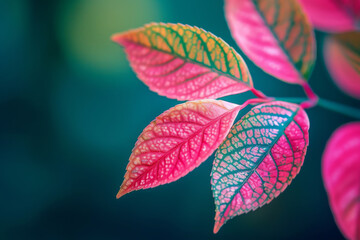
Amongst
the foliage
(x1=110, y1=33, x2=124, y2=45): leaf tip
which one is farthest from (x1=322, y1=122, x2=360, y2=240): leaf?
(x1=110, y1=33, x2=124, y2=45): leaf tip

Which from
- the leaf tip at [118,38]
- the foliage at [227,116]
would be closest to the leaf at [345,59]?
the foliage at [227,116]

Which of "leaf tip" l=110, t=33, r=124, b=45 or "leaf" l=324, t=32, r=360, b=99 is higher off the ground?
"leaf tip" l=110, t=33, r=124, b=45

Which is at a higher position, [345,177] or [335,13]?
[335,13]

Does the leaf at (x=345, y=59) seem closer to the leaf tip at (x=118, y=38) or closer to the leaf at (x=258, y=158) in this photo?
the leaf at (x=258, y=158)

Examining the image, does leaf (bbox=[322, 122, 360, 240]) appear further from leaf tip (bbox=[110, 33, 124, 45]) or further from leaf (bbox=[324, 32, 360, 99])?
leaf tip (bbox=[110, 33, 124, 45])

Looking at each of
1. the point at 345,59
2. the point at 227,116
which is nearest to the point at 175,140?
the point at 227,116

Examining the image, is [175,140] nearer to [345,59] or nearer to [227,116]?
[227,116]
